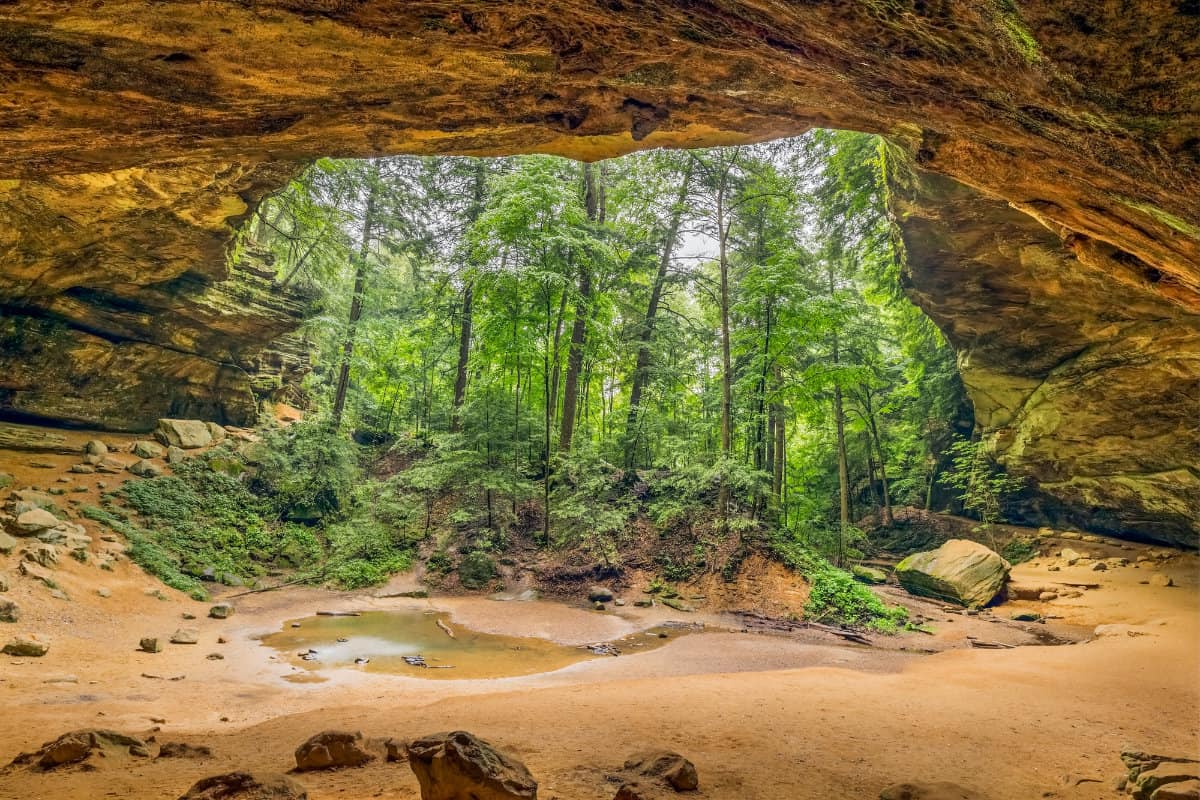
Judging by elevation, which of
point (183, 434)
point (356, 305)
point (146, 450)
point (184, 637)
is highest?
point (356, 305)

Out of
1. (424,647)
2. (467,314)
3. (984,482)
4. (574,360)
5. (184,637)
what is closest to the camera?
(184,637)

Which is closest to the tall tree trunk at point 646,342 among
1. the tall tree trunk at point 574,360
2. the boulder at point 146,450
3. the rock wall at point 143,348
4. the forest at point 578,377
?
the forest at point 578,377

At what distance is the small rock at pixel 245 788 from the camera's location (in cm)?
279

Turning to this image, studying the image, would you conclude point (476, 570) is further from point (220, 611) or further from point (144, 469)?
point (144, 469)

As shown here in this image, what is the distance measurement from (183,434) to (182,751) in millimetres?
14872

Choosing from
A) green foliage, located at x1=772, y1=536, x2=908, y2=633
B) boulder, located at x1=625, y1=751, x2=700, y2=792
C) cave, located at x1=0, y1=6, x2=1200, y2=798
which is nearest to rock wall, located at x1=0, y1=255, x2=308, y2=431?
cave, located at x1=0, y1=6, x2=1200, y2=798

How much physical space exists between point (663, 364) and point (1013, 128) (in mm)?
15375

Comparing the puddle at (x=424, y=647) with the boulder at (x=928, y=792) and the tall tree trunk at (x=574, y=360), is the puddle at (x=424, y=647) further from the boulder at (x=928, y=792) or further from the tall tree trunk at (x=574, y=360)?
the tall tree trunk at (x=574, y=360)

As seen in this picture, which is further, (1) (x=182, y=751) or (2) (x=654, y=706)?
(2) (x=654, y=706)

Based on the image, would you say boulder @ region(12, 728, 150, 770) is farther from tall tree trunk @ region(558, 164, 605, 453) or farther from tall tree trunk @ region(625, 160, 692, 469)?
tall tree trunk @ region(625, 160, 692, 469)

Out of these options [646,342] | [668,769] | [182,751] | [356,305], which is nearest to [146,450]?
[356,305]

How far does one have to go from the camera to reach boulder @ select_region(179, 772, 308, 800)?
2787 mm

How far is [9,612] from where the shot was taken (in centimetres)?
712

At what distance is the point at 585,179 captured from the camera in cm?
1855
